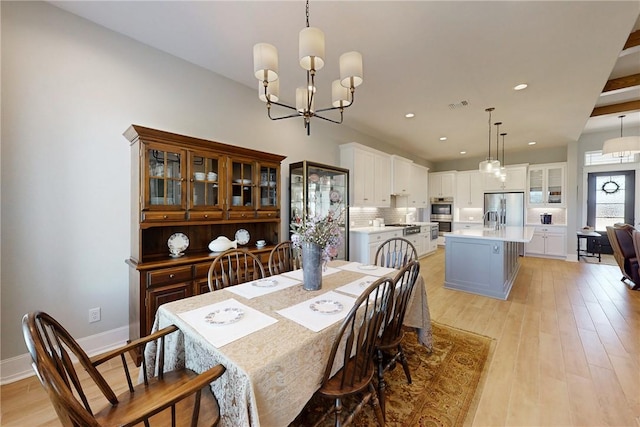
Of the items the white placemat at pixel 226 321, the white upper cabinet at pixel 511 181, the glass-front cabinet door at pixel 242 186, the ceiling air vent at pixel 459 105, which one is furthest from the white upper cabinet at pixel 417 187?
the white placemat at pixel 226 321

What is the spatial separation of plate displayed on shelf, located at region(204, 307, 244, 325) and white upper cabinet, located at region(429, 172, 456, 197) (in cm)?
812

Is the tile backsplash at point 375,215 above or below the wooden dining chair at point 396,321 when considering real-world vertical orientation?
above

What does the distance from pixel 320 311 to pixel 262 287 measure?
599mm

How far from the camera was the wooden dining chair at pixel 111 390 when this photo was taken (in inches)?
29.5

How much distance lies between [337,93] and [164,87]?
1.98m

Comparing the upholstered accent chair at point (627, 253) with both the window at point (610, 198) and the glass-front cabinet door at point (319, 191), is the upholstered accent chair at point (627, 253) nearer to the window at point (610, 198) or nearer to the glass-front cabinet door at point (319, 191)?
the window at point (610, 198)

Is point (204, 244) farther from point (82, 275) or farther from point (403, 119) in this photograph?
point (403, 119)

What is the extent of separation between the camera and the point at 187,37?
2461 mm

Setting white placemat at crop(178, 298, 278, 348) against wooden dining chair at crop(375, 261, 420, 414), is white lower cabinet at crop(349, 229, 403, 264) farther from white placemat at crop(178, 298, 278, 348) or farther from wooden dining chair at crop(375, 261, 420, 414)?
white placemat at crop(178, 298, 278, 348)

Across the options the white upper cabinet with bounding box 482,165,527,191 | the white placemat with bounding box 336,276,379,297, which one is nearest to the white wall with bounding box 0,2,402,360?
the white placemat with bounding box 336,276,379,297

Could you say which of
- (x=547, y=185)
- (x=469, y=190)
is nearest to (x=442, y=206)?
(x=469, y=190)

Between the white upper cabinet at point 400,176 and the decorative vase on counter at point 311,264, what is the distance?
4556 mm

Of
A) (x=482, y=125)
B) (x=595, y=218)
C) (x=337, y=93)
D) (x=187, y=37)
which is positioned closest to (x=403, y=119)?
(x=482, y=125)

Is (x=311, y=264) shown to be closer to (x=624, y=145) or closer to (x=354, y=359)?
(x=354, y=359)
